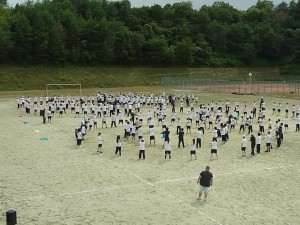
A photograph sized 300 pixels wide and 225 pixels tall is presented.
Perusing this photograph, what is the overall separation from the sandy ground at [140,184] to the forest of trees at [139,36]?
5076 cm

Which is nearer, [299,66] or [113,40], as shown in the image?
[113,40]

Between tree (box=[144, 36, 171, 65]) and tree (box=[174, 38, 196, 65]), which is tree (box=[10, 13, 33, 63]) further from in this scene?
tree (box=[174, 38, 196, 65])

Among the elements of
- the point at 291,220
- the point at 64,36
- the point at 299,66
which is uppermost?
the point at 64,36

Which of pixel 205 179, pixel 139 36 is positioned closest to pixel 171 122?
pixel 205 179

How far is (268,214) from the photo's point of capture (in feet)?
43.2

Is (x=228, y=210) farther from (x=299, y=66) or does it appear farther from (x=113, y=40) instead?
(x=299, y=66)

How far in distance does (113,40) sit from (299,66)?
37886 mm

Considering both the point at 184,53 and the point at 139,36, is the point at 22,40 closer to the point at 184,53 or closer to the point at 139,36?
the point at 139,36

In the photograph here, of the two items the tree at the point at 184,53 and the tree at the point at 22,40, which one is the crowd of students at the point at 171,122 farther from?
the tree at the point at 184,53

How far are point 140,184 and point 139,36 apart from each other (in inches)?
2647

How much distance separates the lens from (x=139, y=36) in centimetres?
8119

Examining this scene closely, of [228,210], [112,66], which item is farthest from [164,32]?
[228,210]

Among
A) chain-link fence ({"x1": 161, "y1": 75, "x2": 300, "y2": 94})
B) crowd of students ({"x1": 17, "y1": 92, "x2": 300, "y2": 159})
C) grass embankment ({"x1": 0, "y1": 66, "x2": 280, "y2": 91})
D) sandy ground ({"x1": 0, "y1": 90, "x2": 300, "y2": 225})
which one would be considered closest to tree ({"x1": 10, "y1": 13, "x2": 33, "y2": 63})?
grass embankment ({"x1": 0, "y1": 66, "x2": 280, "y2": 91})

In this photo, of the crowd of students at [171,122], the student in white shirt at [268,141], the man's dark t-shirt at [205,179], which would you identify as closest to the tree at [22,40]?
the crowd of students at [171,122]
